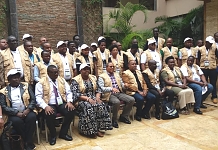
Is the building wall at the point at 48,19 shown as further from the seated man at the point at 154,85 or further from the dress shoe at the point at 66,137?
the dress shoe at the point at 66,137

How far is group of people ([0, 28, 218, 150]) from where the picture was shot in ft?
12.7

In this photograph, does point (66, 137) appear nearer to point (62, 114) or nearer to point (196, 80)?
point (62, 114)

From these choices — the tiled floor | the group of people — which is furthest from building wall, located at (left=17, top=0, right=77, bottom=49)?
the tiled floor

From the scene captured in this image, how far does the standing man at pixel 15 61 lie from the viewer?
435cm

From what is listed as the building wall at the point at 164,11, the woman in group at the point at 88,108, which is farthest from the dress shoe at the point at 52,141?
the building wall at the point at 164,11

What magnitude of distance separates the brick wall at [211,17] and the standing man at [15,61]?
21.6ft

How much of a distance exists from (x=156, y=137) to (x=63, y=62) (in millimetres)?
2418

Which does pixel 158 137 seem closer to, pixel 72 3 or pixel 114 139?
pixel 114 139

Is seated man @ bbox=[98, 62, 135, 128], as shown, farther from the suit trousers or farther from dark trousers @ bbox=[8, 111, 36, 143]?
dark trousers @ bbox=[8, 111, 36, 143]

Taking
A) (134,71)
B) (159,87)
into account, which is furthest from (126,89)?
(159,87)

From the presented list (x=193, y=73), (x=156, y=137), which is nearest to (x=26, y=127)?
(x=156, y=137)

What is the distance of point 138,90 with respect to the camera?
17.3 ft

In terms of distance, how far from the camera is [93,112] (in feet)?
14.0

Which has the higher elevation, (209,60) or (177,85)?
(209,60)
